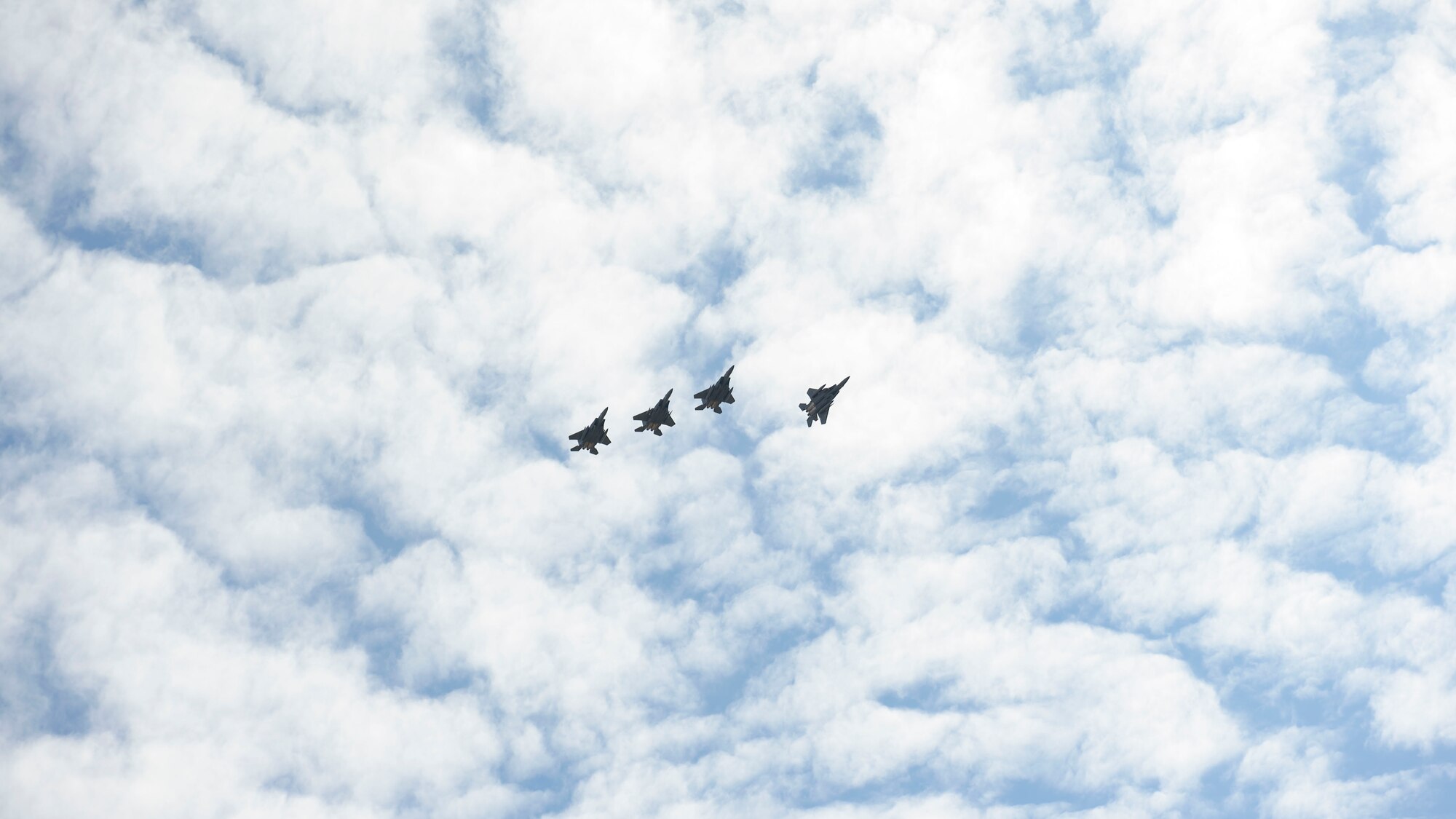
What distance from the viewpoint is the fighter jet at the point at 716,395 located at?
83.3 metres

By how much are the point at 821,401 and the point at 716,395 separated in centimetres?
1252

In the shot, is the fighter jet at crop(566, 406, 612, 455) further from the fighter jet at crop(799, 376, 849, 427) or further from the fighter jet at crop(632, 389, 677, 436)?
the fighter jet at crop(799, 376, 849, 427)

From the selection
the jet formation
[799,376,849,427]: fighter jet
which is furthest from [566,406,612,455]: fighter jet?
[799,376,849,427]: fighter jet

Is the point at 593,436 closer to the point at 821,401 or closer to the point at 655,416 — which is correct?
the point at 655,416

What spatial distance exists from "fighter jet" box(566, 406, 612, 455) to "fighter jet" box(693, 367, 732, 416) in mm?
10613

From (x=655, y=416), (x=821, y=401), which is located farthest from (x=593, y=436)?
(x=821, y=401)

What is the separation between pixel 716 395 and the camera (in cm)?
8388

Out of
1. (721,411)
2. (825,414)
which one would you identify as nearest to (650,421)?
(721,411)

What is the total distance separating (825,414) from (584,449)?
89.1 feet

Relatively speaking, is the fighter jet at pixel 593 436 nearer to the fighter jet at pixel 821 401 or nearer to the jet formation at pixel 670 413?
the jet formation at pixel 670 413

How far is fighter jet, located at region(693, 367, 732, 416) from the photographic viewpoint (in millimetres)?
83312

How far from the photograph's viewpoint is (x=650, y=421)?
85938 millimetres

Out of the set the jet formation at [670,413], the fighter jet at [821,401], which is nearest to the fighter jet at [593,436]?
the jet formation at [670,413]

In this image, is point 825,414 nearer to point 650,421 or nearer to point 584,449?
point 650,421
